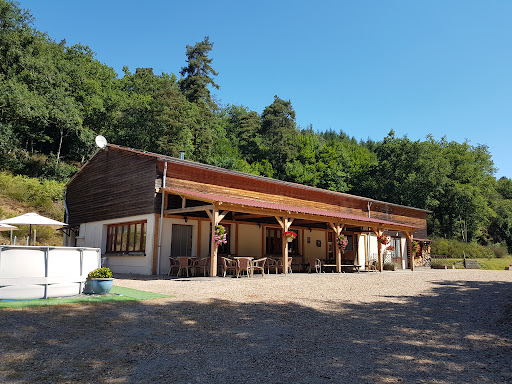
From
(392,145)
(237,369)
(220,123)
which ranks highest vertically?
(220,123)

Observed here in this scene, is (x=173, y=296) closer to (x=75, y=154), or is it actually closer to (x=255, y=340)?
(x=255, y=340)

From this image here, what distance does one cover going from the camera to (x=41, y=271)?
7.38 m

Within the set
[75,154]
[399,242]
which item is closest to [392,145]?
[399,242]

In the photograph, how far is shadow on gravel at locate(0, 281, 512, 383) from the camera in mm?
3795

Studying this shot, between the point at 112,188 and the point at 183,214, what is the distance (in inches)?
184

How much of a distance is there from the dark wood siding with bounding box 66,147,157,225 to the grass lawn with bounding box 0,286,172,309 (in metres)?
6.36

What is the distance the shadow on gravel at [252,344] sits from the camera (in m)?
3.79

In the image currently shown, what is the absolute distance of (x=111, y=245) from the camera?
17.8 metres

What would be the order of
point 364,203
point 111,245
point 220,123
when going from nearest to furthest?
point 111,245 → point 364,203 → point 220,123

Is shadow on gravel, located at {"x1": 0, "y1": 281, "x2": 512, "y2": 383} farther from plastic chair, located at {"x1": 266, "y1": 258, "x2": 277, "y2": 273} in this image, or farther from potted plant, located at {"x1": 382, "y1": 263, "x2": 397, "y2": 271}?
potted plant, located at {"x1": 382, "y1": 263, "x2": 397, "y2": 271}

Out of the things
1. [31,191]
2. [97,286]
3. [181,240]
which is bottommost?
[97,286]

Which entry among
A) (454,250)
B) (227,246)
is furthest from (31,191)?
(454,250)

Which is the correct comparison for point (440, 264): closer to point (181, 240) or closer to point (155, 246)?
point (181, 240)

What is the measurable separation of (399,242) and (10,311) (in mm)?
25196
